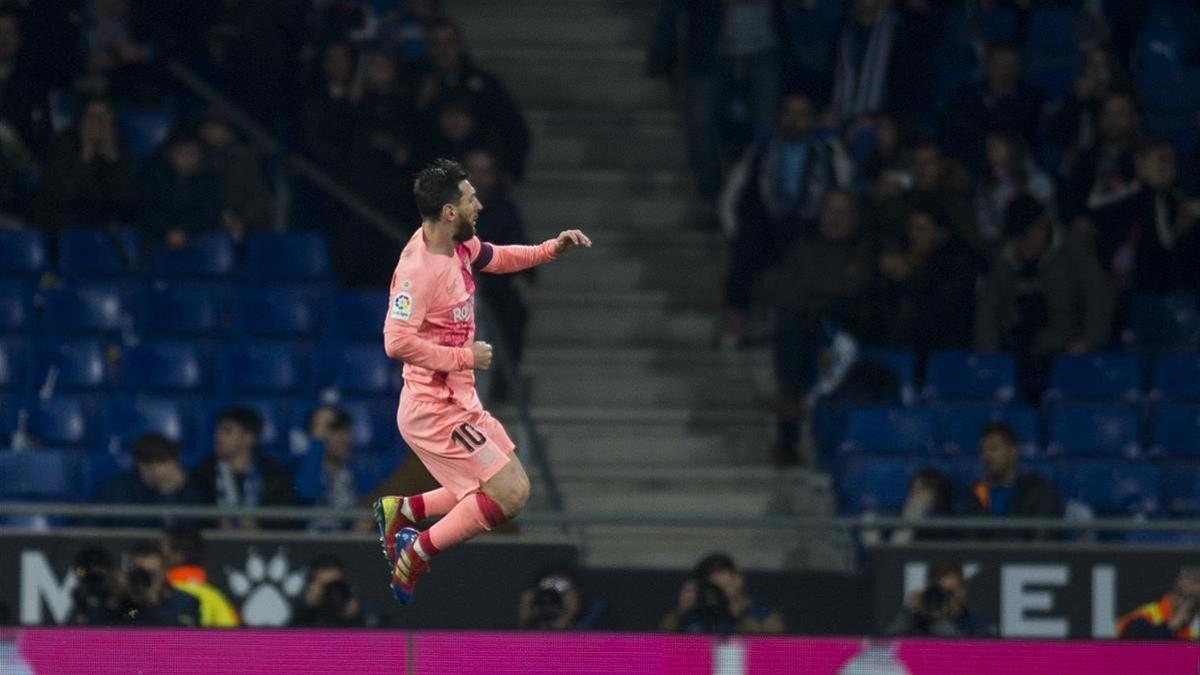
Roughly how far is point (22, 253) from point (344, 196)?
6.27 ft

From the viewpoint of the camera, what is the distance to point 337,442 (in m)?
14.0

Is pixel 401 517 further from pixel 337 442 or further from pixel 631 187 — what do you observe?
pixel 631 187

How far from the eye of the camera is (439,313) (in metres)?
9.73

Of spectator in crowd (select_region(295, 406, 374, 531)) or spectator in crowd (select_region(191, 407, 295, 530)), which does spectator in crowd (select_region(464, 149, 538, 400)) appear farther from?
spectator in crowd (select_region(191, 407, 295, 530))

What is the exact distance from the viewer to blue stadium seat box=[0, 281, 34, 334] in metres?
15.1

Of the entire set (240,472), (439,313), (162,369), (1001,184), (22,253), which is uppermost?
(439,313)

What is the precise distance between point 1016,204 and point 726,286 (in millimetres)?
1798

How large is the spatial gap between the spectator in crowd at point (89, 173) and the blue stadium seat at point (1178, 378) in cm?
610

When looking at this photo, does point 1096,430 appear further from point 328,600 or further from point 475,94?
point 328,600

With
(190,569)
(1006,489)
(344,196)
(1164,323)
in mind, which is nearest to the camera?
(190,569)

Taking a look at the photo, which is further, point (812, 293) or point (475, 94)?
point (475, 94)

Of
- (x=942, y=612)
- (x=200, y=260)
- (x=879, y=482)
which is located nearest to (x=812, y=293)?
(x=879, y=482)

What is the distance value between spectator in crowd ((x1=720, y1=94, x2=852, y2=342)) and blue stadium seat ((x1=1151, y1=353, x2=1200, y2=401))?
217cm

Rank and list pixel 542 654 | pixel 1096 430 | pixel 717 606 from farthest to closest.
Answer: pixel 1096 430 → pixel 717 606 → pixel 542 654
